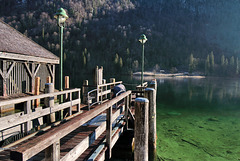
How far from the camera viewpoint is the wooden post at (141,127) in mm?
4633

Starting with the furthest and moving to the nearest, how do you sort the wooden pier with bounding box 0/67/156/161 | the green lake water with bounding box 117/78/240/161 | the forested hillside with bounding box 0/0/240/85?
1. the forested hillside with bounding box 0/0/240/85
2. the green lake water with bounding box 117/78/240/161
3. the wooden pier with bounding box 0/67/156/161

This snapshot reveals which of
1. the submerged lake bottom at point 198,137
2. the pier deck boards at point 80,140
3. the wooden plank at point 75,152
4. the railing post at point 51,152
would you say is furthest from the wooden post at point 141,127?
the submerged lake bottom at point 198,137

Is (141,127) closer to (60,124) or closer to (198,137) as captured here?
(60,124)

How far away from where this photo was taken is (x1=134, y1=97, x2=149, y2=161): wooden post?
463 cm

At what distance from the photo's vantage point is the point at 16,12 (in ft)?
546

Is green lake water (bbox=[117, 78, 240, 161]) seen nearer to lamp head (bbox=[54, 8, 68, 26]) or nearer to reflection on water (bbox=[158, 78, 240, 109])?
reflection on water (bbox=[158, 78, 240, 109])

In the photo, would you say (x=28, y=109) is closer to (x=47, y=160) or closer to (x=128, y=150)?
(x=47, y=160)

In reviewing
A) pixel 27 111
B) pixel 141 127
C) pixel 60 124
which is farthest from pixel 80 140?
pixel 27 111

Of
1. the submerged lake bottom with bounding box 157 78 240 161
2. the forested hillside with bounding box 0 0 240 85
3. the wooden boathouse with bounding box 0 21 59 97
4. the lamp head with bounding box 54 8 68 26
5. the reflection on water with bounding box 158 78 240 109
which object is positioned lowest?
the submerged lake bottom with bounding box 157 78 240 161

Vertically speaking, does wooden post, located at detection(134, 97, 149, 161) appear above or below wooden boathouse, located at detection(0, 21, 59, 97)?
below

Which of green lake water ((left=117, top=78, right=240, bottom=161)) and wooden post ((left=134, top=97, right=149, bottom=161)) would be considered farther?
green lake water ((left=117, top=78, right=240, bottom=161))

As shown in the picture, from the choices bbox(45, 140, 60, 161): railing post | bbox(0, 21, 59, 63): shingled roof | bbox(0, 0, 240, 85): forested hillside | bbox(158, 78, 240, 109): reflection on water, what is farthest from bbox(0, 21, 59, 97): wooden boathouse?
bbox(0, 0, 240, 85): forested hillside

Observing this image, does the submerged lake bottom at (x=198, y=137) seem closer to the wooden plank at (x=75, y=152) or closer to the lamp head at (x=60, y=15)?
the wooden plank at (x=75, y=152)

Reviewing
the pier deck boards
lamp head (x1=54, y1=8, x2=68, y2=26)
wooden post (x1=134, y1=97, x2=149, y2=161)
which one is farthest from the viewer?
lamp head (x1=54, y1=8, x2=68, y2=26)
